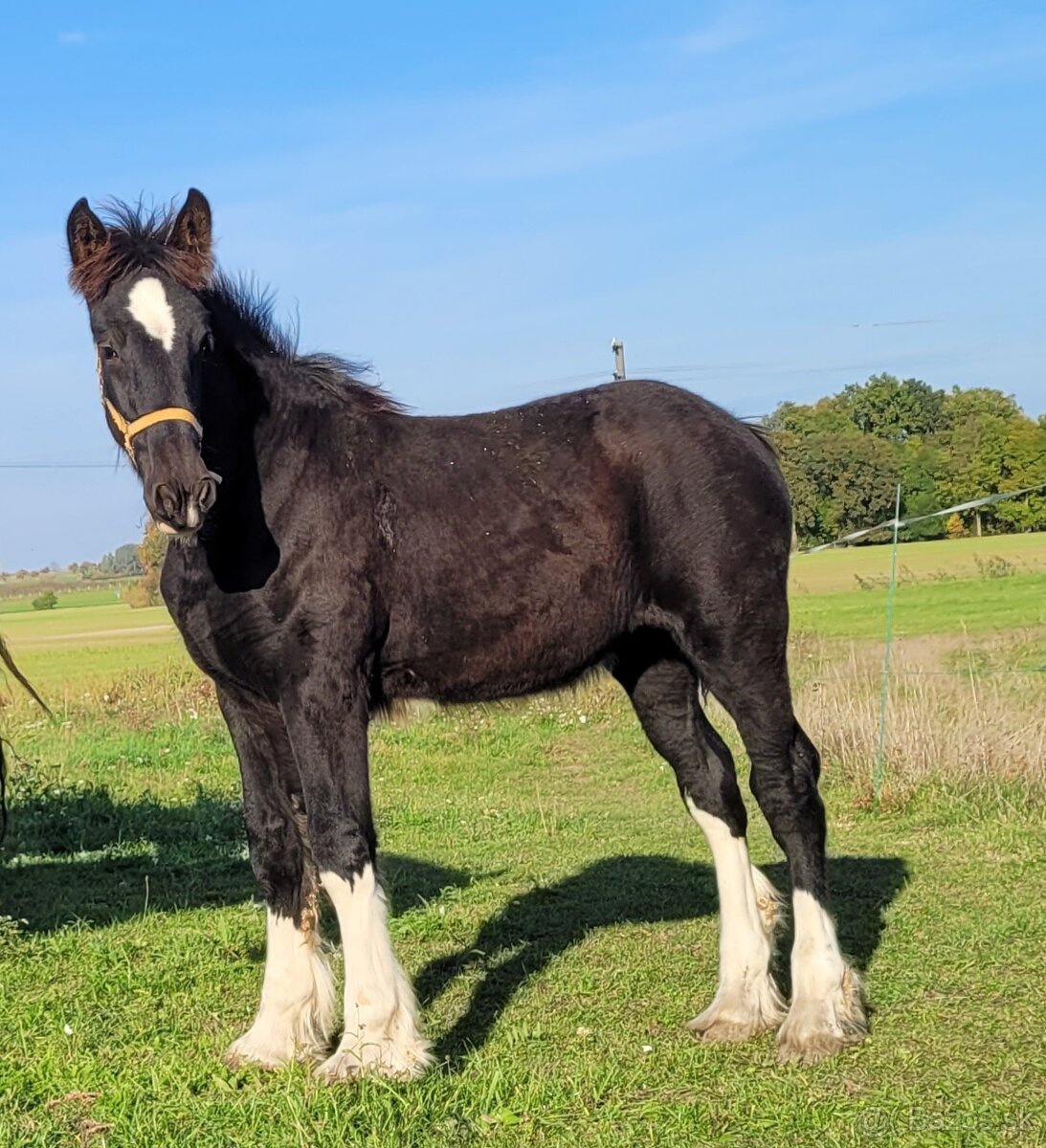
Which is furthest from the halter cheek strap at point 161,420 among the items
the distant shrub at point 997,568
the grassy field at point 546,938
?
the distant shrub at point 997,568

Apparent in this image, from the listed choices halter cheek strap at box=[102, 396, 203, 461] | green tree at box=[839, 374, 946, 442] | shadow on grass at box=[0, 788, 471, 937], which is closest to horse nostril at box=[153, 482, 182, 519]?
halter cheek strap at box=[102, 396, 203, 461]

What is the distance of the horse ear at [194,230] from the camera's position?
13.1ft

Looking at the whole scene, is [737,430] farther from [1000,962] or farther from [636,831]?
[636,831]

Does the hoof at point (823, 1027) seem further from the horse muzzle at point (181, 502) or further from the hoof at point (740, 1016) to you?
the horse muzzle at point (181, 502)

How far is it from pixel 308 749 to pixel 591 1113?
147 centimetres

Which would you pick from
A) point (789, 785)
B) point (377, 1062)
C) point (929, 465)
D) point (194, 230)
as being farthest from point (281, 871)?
point (929, 465)

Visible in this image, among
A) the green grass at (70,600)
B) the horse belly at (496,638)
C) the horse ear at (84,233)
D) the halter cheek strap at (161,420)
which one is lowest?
the horse belly at (496,638)

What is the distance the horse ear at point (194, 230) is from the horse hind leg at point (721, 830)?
232cm

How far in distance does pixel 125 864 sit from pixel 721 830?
4.23 metres

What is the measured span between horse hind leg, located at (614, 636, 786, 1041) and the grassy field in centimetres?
16

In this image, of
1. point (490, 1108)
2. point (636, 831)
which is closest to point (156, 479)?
point (490, 1108)

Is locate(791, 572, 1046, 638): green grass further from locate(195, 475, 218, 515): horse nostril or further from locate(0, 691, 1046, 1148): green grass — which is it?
locate(195, 475, 218, 515): horse nostril

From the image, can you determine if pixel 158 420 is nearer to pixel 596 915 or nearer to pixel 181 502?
pixel 181 502

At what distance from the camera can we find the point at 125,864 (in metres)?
7.25
